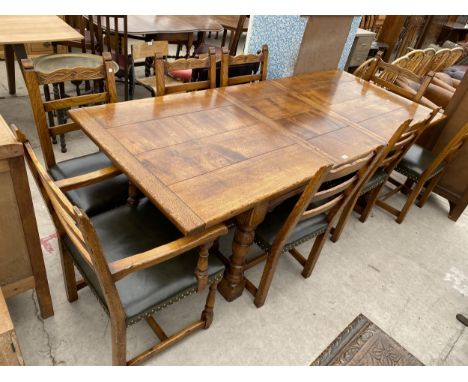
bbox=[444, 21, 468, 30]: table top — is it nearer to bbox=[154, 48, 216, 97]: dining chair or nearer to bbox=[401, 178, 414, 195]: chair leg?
bbox=[401, 178, 414, 195]: chair leg

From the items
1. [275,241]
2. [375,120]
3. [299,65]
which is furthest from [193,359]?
[299,65]

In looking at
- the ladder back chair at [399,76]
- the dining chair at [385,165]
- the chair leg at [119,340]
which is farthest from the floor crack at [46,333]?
the ladder back chair at [399,76]

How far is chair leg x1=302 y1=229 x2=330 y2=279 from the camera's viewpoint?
173 centimetres

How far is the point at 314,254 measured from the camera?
1.79 metres

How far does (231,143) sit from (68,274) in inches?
34.7

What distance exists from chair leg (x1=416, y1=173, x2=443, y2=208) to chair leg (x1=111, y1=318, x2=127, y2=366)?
7.62 feet

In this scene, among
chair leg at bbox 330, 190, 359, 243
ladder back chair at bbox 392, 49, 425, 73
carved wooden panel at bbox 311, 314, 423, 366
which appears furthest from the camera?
ladder back chair at bbox 392, 49, 425, 73

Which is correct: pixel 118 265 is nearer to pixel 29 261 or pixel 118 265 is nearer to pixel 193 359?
pixel 29 261

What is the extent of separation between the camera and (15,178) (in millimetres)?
1088

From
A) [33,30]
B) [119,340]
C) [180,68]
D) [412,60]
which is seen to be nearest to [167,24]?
[33,30]

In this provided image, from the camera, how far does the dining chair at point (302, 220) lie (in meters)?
1.27

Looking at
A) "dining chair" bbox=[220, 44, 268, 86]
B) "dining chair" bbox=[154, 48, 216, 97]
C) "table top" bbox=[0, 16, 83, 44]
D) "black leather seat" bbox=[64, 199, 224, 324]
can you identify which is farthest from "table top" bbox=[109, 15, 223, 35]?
"black leather seat" bbox=[64, 199, 224, 324]

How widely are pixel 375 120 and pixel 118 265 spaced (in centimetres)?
161

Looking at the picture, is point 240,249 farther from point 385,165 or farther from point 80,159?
point 385,165
